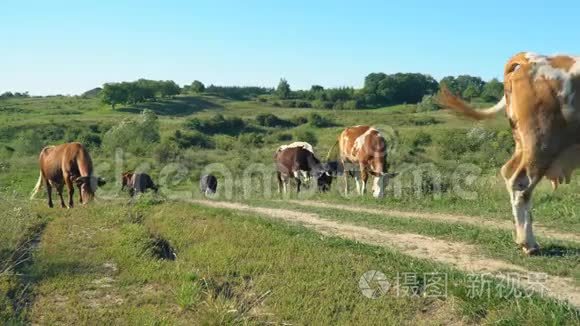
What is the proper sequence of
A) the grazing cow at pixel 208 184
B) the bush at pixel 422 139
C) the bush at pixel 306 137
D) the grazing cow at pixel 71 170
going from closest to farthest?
1. the grazing cow at pixel 71 170
2. the grazing cow at pixel 208 184
3. the bush at pixel 422 139
4. the bush at pixel 306 137

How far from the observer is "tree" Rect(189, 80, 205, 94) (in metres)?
111

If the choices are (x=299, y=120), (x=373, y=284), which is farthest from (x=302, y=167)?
(x=299, y=120)

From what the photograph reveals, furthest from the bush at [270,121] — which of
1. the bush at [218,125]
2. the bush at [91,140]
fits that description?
the bush at [91,140]

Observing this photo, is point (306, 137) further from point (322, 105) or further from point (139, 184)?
point (322, 105)

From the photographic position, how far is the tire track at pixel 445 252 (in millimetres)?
6073

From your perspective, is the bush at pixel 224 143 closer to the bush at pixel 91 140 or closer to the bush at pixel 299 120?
the bush at pixel 91 140

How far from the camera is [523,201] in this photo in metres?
7.57

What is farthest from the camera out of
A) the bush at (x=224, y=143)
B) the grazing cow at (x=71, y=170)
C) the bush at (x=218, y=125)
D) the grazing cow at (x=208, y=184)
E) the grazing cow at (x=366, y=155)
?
the bush at (x=218, y=125)

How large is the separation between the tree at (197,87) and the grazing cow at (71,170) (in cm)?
9369

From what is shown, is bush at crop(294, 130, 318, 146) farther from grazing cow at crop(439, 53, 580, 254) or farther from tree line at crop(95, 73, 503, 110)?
grazing cow at crop(439, 53, 580, 254)

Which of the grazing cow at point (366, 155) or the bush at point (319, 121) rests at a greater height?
the grazing cow at point (366, 155)

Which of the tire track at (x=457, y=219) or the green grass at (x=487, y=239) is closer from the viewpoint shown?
the green grass at (x=487, y=239)

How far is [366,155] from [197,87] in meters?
99.0

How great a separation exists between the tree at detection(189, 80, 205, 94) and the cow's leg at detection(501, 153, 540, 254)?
104367 mm
